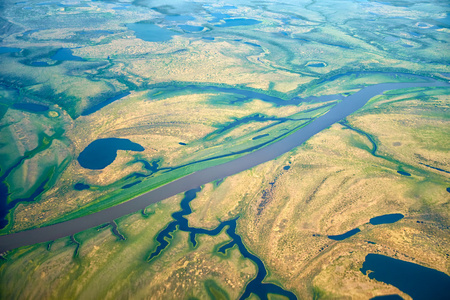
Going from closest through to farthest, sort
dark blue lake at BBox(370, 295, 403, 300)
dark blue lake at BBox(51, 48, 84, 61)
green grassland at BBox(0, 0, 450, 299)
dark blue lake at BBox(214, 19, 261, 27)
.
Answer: dark blue lake at BBox(370, 295, 403, 300) → green grassland at BBox(0, 0, 450, 299) → dark blue lake at BBox(51, 48, 84, 61) → dark blue lake at BBox(214, 19, 261, 27)

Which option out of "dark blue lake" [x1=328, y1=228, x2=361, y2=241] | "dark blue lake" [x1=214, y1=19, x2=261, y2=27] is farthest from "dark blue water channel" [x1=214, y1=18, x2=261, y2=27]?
"dark blue lake" [x1=328, y1=228, x2=361, y2=241]

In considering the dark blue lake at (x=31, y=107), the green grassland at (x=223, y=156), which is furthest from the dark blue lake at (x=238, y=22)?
the dark blue lake at (x=31, y=107)

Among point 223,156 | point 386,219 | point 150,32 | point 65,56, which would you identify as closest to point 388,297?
point 386,219

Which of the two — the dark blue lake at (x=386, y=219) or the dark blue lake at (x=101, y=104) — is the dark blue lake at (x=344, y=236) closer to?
the dark blue lake at (x=386, y=219)

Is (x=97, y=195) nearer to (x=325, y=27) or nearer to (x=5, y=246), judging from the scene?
(x=5, y=246)

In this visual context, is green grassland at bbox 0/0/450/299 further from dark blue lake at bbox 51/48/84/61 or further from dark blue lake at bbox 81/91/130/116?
dark blue lake at bbox 51/48/84/61

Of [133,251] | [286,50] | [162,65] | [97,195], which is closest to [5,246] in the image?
[97,195]

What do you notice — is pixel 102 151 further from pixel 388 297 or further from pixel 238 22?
pixel 238 22
